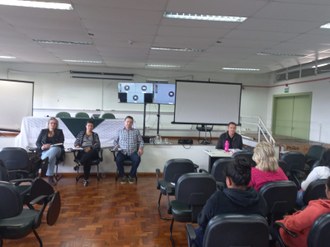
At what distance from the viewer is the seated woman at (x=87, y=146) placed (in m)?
5.02

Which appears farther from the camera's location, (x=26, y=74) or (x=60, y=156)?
(x=26, y=74)

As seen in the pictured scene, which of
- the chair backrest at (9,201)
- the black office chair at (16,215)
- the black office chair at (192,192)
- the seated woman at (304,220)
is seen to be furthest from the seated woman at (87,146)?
the seated woman at (304,220)

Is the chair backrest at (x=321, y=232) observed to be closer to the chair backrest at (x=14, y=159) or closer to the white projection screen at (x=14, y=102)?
the chair backrest at (x=14, y=159)

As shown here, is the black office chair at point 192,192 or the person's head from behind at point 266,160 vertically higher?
the person's head from behind at point 266,160

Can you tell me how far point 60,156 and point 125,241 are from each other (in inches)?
108

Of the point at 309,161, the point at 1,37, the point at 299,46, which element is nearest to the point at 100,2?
the point at 1,37

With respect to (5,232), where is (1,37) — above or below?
above

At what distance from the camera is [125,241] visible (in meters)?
2.89

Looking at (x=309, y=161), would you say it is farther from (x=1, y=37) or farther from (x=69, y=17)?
(x=1, y=37)

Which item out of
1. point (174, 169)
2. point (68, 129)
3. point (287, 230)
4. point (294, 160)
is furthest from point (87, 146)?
point (287, 230)

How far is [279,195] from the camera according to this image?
2484 millimetres

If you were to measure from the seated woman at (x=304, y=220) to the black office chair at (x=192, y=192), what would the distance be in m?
0.81

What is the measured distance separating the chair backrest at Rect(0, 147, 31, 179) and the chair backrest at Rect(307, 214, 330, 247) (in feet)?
11.7

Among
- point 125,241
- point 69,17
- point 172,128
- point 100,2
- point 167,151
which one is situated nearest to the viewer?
point 125,241
